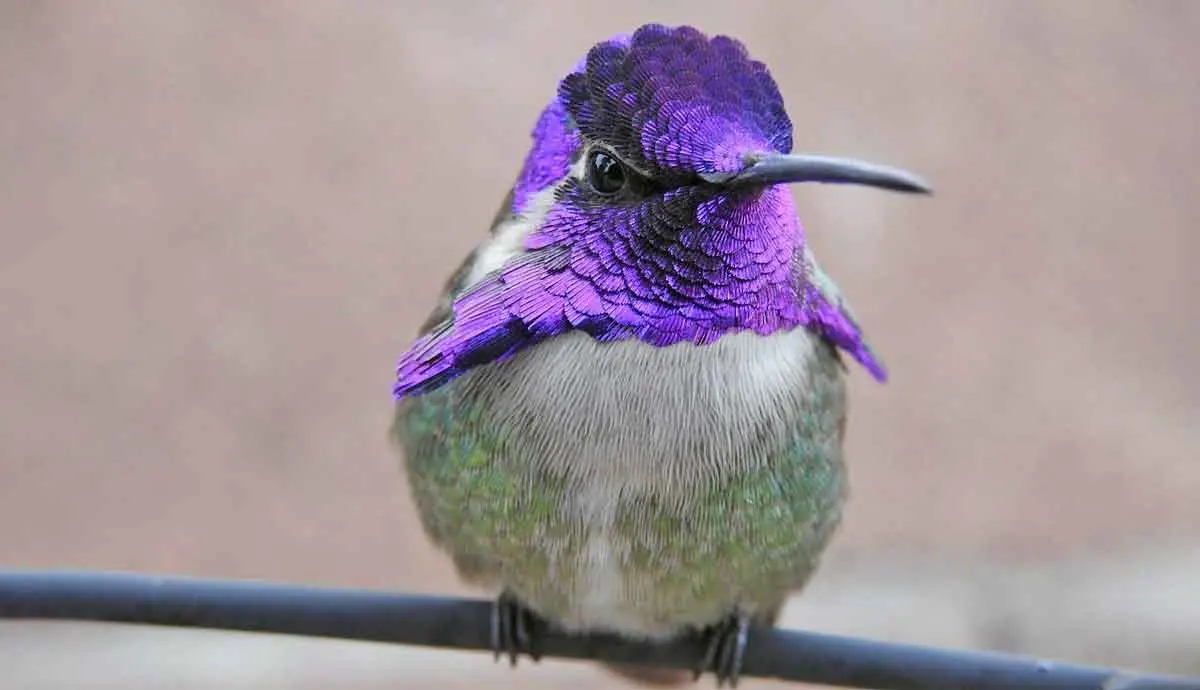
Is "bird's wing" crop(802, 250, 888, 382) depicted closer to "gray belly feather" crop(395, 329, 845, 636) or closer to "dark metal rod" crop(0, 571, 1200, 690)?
"gray belly feather" crop(395, 329, 845, 636)

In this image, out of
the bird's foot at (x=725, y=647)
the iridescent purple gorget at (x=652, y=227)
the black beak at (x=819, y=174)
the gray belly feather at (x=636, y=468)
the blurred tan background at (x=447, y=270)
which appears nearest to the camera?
the black beak at (x=819, y=174)

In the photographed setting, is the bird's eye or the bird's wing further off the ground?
the bird's eye

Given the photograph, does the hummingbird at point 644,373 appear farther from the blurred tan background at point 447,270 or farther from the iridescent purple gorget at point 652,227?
the blurred tan background at point 447,270

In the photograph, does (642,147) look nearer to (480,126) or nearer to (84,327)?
(480,126)

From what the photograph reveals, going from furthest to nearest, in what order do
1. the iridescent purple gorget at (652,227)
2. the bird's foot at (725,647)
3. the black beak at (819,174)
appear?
the bird's foot at (725,647), the iridescent purple gorget at (652,227), the black beak at (819,174)

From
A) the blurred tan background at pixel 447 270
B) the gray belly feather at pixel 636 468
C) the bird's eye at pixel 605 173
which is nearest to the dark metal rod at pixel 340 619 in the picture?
the gray belly feather at pixel 636 468

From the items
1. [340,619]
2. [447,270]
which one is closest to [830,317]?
[340,619]

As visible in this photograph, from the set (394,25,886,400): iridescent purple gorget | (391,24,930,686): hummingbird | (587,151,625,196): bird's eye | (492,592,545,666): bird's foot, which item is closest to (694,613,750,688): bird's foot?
(391,24,930,686): hummingbird

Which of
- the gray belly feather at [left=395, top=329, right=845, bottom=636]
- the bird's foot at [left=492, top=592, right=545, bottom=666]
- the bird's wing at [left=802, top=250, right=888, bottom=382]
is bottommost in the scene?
the bird's foot at [left=492, top=592, right=545, bottom=666]
